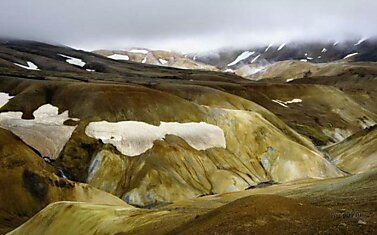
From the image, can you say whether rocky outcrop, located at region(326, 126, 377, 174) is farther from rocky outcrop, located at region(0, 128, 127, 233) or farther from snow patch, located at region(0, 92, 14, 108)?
snow patch, located at region(0, 92, 14, 108)

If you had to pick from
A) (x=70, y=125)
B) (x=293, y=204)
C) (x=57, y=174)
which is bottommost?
(x=57, y=174)

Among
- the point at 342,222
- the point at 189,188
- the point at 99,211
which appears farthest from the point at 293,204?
the point at 189,188

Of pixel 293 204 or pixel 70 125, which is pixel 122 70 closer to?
pixel 70 125

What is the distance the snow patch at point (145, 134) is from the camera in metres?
76.8

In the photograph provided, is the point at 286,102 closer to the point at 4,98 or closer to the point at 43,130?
the point at 4,98

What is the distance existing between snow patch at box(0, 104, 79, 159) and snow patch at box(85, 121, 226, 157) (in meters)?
4.01

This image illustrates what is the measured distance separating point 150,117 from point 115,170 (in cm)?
1324

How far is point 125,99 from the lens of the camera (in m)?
86.1

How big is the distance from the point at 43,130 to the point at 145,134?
14872mm

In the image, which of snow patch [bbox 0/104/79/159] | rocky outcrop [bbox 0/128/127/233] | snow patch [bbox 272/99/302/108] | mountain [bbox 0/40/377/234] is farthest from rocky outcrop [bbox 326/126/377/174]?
snow patch [bbox 272/99/302/108]

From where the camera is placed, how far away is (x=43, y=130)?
76562 millimetres

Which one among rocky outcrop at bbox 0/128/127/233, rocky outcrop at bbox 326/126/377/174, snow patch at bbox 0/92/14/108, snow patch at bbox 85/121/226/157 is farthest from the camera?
snow patch at bbox 0/92/14/108

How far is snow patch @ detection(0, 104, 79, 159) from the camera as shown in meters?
74.2

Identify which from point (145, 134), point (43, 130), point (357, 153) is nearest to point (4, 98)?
point (43, 130)
